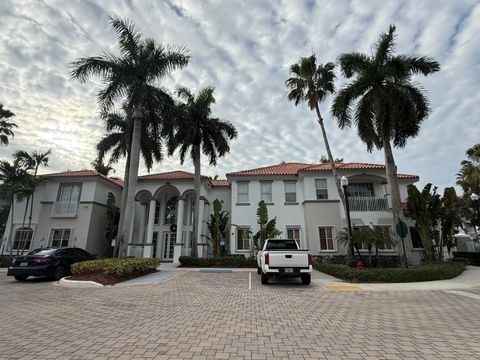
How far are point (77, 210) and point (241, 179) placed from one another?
1488cm

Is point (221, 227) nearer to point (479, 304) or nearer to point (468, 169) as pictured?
point (479, 304)

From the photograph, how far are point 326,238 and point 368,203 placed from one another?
4577 millimetres

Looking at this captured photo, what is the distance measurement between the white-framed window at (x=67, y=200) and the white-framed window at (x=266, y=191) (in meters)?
16.7

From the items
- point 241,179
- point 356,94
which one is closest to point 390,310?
point 356,94

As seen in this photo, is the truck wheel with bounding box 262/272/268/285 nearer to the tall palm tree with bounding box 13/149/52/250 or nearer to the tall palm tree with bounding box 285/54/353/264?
the tall palm tree with bounding box 285/54/353/264

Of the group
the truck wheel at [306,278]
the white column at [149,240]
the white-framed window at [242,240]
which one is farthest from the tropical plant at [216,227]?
the truck wheel at [306,278]

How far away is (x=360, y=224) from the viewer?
20250mm

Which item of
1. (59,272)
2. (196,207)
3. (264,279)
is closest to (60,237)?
(59,272)

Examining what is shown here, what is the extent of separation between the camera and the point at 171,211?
24.9 m

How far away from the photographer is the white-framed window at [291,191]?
74.9 ft

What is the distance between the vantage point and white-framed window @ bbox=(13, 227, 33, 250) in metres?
21.6

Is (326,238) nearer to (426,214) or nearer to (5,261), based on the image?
(426,214)

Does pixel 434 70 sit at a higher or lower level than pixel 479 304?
higher

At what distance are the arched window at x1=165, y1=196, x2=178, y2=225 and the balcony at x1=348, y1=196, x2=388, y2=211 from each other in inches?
641
